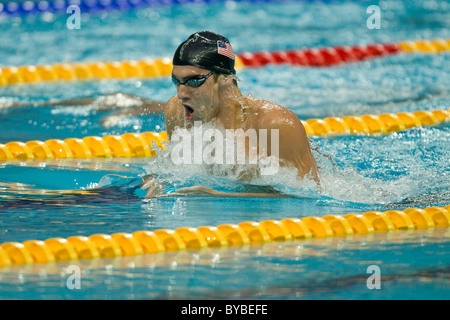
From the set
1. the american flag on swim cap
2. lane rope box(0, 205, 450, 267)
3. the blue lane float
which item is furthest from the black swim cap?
the blue lane float

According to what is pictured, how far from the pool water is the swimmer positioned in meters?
0.11

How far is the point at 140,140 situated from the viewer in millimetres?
5105

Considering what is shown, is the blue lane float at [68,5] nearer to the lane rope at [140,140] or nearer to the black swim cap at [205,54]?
the lane rope at [140,140]

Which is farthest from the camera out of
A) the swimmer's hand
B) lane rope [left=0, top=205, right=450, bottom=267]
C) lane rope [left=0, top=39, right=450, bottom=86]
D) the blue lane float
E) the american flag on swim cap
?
the blue lane float

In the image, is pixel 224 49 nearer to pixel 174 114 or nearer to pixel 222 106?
pixel 222 106

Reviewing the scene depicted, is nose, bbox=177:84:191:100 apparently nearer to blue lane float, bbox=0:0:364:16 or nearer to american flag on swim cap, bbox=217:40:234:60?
american flag on swim cap, bbox=217:40:234:60

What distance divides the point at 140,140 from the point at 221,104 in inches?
60.8

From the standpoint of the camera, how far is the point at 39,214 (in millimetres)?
3547

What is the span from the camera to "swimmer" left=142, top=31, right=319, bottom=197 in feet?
11.6

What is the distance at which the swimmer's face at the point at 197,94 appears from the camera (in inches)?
140

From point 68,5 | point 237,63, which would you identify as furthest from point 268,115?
point 68,5

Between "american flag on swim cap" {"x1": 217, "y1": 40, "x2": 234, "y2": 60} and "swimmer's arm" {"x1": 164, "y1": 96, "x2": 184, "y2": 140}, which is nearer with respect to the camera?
"american flag on swim cap" {"x1": 217, "y1": 40, "x2": 234, "y2": 60}

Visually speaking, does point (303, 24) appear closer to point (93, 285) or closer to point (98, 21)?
point (98, 21)
